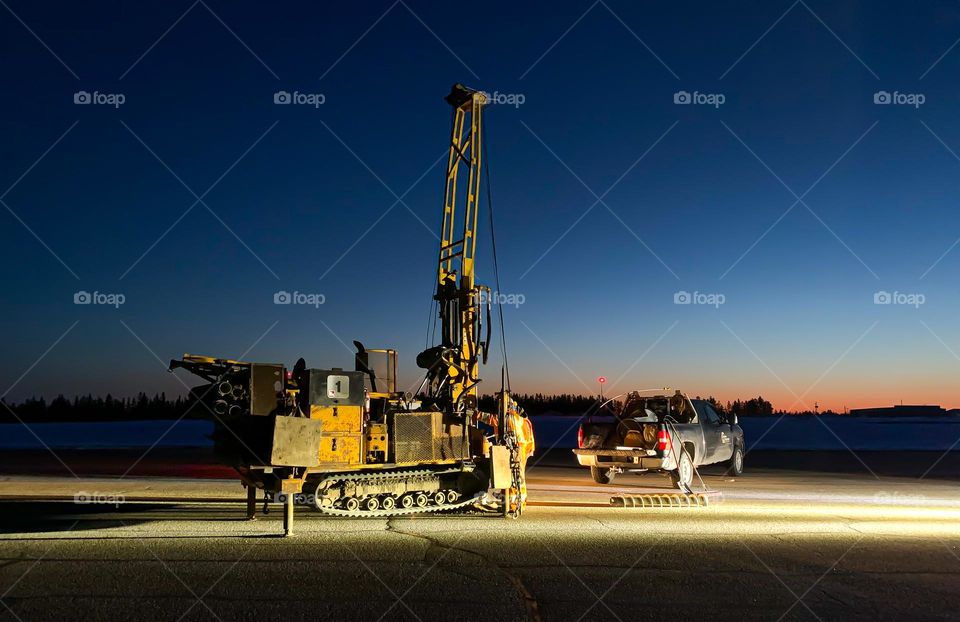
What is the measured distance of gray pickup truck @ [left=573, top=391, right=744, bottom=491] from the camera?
15.6 m

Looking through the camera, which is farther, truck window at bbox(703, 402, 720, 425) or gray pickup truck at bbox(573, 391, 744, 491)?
truck window at bbox(703, 402, 720, 425)

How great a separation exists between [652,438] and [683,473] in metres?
1.02

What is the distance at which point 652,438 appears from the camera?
51.8 feet

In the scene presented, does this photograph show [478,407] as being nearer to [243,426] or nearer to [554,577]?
[243,426]

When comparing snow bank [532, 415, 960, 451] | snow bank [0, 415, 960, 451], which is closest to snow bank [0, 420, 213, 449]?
snow bank [0, 415, 960, 451]

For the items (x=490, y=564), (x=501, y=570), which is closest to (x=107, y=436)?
(x=490, y=564)

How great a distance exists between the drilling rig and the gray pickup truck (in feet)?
6.39

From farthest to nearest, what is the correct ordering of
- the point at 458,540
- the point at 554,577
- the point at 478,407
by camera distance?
the point at 478,407, the point at 458,540, the point at 554,577

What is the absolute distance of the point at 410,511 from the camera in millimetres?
12555

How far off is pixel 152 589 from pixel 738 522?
27.1 ft

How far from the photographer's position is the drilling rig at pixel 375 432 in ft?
37.1

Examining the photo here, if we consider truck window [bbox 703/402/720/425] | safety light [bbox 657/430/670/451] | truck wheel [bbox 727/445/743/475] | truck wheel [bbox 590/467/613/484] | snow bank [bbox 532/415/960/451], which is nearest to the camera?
safety light [bbox 657/430/670/451]

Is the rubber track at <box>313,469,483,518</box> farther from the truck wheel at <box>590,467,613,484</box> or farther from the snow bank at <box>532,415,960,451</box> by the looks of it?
the snow bank at <box>532,415,960,451</box>

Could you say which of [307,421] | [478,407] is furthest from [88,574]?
[478,407]
